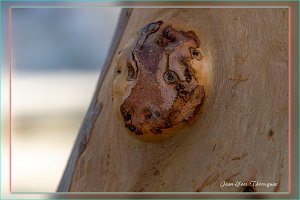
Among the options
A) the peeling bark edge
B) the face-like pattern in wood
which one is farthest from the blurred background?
the face-like pattern in wood

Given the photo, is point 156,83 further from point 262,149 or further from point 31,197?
point 31,197

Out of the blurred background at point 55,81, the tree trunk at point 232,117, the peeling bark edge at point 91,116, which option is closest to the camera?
the tree trunk at point 232,117

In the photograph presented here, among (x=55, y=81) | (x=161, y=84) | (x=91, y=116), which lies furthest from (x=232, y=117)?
(x=55, y=81)

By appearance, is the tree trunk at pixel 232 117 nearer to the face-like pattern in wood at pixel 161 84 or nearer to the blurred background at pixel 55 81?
the face-like pattern in wood at pixel 161 84

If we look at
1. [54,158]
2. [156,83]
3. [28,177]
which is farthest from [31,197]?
[28,177]

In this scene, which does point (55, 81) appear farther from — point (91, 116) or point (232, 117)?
point (232, 117)

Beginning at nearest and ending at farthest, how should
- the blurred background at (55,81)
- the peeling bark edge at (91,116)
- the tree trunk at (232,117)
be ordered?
the tree trunk at (232,117) < the peeling bark edge at (91,116) < the blurred background at (55,81)

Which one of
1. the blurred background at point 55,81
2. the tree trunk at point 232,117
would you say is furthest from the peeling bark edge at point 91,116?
the blurred background at point 55,81
